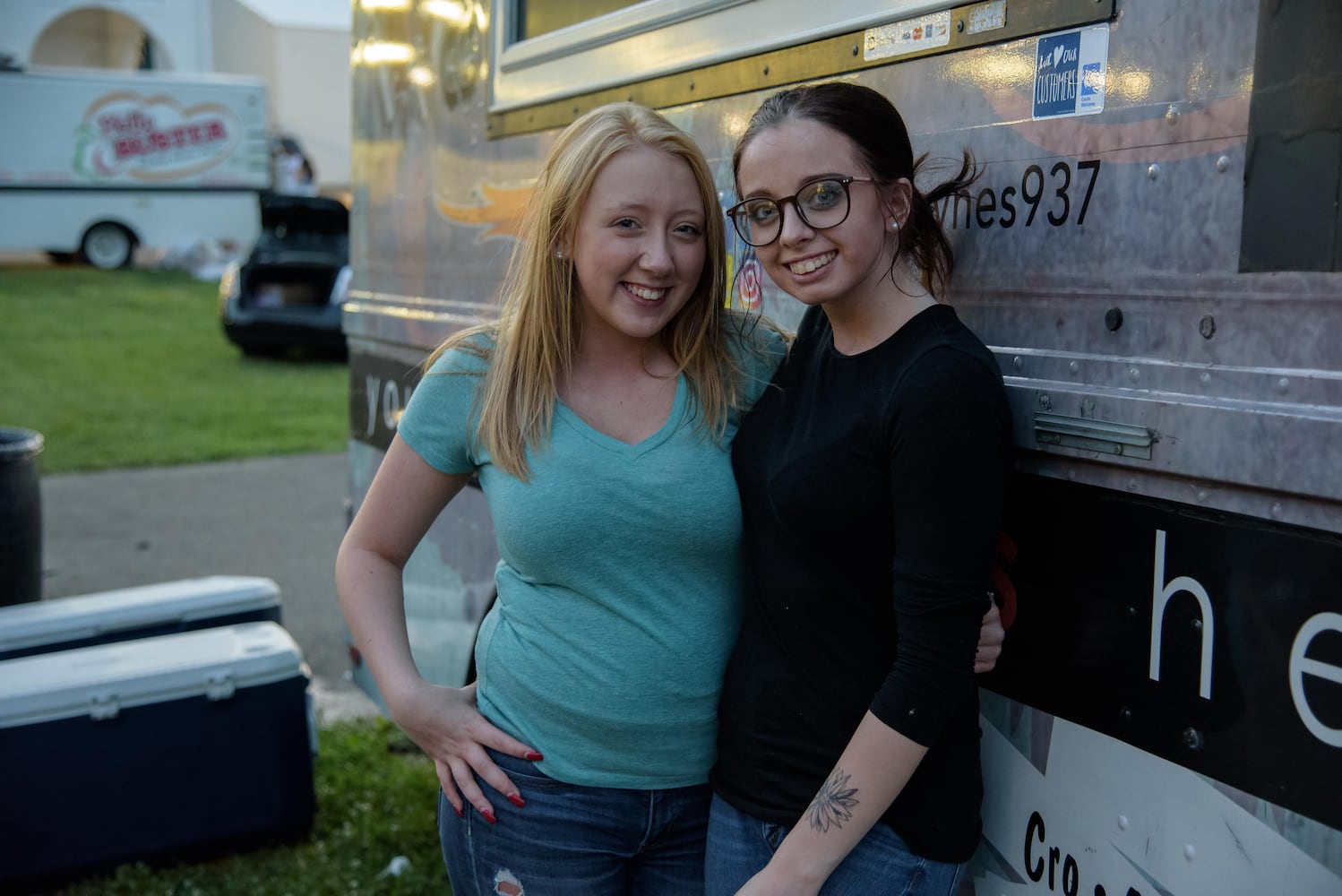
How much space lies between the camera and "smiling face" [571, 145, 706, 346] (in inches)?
69.4

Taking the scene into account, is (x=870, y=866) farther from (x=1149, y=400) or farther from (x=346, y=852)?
(x=346, y=852)

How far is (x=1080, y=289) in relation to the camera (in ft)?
5.06

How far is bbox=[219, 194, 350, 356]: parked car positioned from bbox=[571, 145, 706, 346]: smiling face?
35.7 ft

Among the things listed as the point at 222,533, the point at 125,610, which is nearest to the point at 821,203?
the point at 125,610

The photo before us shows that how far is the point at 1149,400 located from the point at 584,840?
3.12ft

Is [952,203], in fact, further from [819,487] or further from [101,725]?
[101,725]

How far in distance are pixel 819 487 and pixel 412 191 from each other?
2.26 metres

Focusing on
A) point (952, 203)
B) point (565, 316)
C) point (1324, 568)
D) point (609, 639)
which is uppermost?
point (952, 203)

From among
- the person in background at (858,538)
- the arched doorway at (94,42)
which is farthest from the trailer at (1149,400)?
the arched doorway at (94,42)

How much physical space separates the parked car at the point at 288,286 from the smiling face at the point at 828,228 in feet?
36.6

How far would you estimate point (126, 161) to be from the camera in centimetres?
1805

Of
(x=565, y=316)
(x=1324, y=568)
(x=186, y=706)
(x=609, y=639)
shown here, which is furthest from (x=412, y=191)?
(x=1324, y=568)

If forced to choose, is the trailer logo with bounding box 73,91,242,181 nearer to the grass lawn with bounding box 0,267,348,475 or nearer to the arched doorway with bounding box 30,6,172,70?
the grass lawn with bounding box 0,267,348,475

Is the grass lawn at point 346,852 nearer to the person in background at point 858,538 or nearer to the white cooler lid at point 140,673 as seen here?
the white cooler lid at point 140,673
